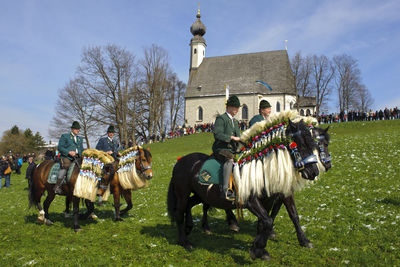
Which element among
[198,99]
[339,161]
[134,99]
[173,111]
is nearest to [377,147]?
[339,161]

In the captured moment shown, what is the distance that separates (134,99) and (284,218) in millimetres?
43495

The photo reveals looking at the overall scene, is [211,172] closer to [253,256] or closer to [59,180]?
[253,256]

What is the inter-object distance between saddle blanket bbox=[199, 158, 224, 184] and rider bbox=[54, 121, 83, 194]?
16.3 feet

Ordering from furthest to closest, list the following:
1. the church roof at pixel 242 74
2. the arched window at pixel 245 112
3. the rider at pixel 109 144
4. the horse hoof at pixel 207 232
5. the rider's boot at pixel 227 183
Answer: the arched window at pixel 245 112 < the church roof at pixel 242 74 < the rider at pixel 109 144 < the horse hoof at pixel 207 232 < the rider's boot at pixel 227 183

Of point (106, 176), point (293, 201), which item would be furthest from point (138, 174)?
point (293, 201)

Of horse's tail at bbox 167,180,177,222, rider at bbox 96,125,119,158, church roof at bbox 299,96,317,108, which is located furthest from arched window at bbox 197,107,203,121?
horse's tail at bbox 167,180,177,222

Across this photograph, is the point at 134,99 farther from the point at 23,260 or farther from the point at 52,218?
the point at 23,260

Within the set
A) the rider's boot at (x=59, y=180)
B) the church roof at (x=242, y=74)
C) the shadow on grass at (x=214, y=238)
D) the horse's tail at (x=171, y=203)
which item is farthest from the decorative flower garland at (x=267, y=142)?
the church roof at (x=242, y=74)

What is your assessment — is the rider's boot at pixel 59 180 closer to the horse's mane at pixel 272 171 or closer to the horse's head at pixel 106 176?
the horse's head at pixel 106 176

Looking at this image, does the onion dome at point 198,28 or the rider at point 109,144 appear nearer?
the rider at point 109,144

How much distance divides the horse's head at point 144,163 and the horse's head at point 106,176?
39.2 inches

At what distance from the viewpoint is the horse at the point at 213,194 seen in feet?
15.9

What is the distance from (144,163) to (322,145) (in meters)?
5.79

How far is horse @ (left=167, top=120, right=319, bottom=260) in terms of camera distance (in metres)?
4.85
